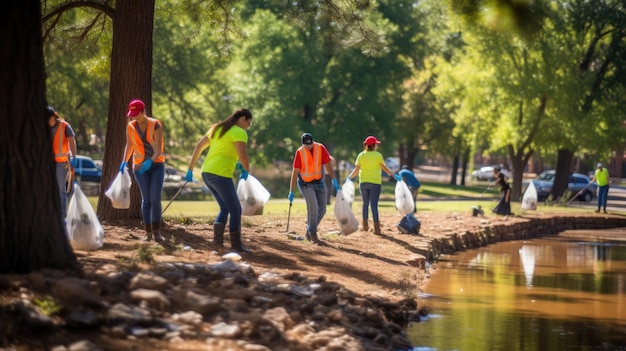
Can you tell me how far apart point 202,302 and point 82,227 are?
10.4 ft

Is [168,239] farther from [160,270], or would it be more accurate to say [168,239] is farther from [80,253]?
[160,270]

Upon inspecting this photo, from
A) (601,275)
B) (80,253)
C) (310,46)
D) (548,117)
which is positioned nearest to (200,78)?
(310,46)

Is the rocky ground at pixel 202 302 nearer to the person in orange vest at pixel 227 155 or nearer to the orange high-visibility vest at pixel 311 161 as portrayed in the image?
the person in orange vest at pixel 227 155

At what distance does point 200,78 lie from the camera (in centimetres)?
4700

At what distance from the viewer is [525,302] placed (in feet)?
44.4

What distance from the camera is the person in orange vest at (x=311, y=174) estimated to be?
15.8 m

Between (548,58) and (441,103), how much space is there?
22.6 metres

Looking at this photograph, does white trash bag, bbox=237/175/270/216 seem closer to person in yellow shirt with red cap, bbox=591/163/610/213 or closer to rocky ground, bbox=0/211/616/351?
rocky ground, bbox=0/211/616/351

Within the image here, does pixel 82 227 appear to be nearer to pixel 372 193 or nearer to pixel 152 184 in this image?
pixel 152 184

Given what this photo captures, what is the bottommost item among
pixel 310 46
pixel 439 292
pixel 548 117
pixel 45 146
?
pixel 439 292

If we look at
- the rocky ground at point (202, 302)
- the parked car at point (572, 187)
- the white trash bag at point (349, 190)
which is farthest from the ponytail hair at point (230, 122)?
the parked car at point (572, 187)

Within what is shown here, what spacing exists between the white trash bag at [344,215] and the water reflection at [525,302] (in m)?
1.56

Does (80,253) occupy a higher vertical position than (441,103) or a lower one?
lower

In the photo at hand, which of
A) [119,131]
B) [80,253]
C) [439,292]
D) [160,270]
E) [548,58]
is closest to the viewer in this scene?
[160,270]
